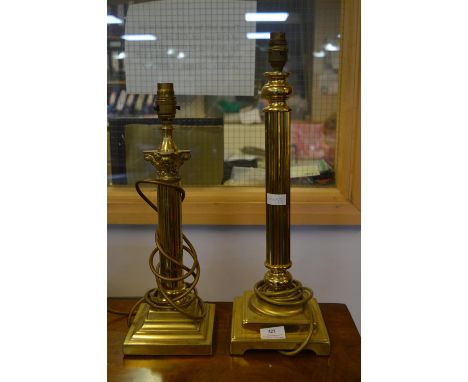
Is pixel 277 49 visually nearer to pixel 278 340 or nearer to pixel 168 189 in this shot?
pixel 168 189

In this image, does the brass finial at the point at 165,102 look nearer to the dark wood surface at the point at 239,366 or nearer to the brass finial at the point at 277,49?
the brass finial at the point at 277,49

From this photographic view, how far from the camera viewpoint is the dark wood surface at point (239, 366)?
81 centimetres

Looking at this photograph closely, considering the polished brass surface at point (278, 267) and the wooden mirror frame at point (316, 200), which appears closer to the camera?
the polished brass surface at point (278, 267)

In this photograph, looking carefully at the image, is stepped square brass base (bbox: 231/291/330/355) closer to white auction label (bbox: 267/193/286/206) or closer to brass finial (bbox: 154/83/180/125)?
white auction label (bbox: 267/193/286/206)

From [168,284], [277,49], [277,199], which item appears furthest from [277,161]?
[168,284]

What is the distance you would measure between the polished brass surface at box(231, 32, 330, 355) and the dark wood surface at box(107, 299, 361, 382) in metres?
0.02

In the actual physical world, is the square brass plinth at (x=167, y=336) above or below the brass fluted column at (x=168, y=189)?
below

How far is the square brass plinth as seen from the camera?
0.87 m

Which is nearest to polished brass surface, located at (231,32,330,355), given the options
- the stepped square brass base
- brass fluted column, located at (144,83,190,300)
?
the stepped square brass base

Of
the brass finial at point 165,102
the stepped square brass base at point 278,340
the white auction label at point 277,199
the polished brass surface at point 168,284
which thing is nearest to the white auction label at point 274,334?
the stepped square brass base at point 278,340

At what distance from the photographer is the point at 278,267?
0.91 meters

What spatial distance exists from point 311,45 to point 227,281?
0.62 metres

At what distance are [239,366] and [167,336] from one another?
Result: 15cm

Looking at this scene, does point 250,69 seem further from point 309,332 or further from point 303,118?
point 309,332
